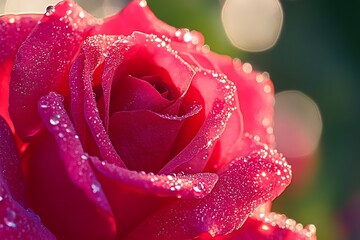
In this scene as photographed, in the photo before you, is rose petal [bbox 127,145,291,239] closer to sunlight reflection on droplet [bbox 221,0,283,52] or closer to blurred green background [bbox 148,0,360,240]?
blurred green background [bbox 148,0,360,240]

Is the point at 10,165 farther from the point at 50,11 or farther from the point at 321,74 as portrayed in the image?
the point at 321,74

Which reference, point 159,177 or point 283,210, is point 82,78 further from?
point 283,210

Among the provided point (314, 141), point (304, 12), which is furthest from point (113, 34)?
point (304, 12)

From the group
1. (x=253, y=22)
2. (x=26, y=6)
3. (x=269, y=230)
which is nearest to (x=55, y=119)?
(x=269, y=230)

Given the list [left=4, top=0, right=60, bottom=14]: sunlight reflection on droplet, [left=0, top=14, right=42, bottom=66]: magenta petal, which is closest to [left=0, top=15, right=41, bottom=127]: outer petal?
[left=0, top=14, right=42, bottom=66]: magenta petal

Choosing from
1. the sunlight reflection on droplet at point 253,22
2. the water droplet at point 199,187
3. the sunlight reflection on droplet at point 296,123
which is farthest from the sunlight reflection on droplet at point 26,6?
the water droplet at point 199,187

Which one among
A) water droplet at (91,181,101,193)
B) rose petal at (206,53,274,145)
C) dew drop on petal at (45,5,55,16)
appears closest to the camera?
water droplet at (91,181,101,193)
